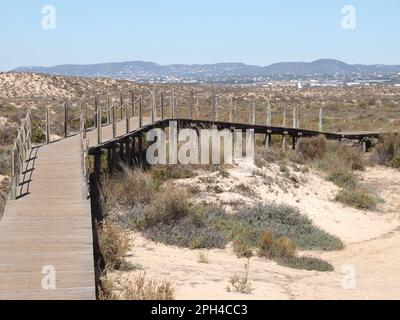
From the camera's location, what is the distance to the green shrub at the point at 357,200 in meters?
17.8

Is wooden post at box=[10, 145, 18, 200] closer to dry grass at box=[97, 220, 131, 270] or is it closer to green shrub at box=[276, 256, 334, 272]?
dry grass at box=[97, 220, 131, 270]

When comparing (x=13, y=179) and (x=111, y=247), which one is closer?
(x=111, y=247)

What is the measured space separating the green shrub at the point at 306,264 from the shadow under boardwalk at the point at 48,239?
3.82 metres

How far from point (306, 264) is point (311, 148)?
12827 mm

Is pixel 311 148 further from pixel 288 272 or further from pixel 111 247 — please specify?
pixel 111 247

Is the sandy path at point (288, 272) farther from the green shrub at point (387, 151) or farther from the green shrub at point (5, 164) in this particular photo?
the green shrub at point (387, 151)

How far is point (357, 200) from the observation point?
704 inches

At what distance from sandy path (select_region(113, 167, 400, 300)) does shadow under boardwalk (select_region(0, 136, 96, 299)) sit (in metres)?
1.22

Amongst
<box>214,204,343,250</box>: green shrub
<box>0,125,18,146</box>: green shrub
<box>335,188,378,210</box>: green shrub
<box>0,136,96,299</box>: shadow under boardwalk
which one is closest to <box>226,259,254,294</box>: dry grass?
<box>0,136,96,299</box>: shadow under boardwalk

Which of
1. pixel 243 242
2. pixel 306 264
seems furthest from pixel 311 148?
pixel 306 264

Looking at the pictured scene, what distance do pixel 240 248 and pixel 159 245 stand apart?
156 cm

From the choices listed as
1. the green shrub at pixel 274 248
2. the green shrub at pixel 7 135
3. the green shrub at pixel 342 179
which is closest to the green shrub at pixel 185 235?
the green shrub at pixel 274 248

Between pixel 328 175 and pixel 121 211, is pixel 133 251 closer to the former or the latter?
pixel 121 211
